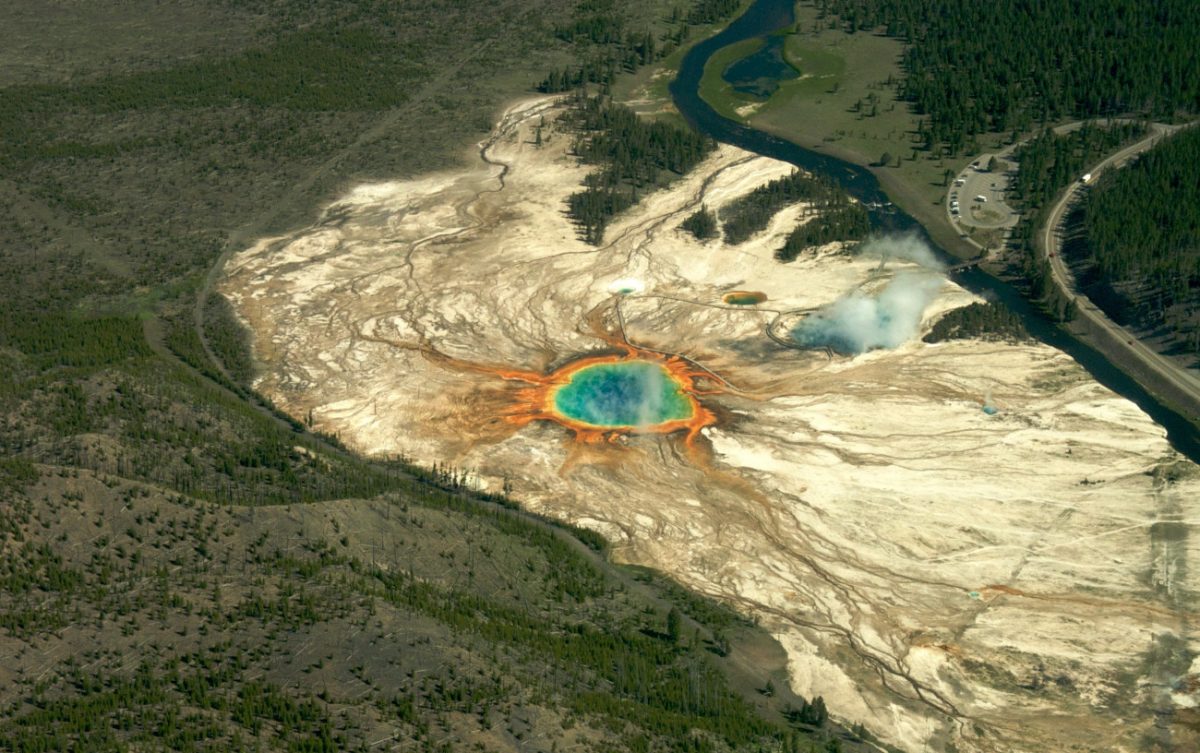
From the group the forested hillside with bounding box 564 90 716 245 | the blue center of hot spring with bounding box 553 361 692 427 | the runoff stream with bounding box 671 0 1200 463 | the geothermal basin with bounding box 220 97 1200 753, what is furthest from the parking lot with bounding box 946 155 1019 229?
the blue center of hot spring with bounding box 553 361 692 427

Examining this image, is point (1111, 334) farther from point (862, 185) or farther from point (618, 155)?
point (618, 155)

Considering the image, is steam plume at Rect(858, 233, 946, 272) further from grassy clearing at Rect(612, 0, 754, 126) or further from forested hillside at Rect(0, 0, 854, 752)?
forested hillside at Rect(0, 0, 854, 752)

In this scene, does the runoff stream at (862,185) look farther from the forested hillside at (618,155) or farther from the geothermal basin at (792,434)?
the forested hillside at (618,155)

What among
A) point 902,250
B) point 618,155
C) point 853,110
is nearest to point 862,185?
point 902,250

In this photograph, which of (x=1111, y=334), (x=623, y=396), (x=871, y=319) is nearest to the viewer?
(x=623, y=396)

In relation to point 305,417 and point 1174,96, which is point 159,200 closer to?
point 305,417

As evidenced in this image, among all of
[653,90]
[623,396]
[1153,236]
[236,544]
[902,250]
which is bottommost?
[623,396]
